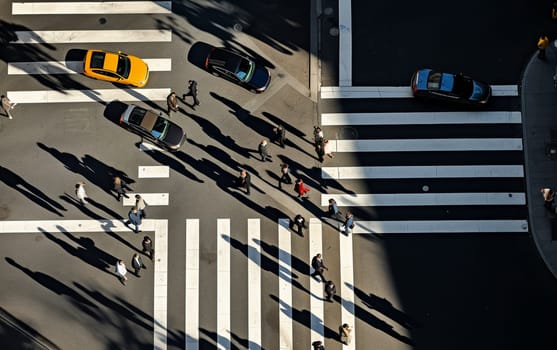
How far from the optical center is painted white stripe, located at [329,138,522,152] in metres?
34.8

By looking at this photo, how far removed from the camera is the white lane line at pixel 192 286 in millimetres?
32188

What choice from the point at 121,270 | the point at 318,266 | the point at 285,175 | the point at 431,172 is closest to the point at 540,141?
the point at 431,172

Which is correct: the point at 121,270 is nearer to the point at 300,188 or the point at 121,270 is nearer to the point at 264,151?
the point at 264,151

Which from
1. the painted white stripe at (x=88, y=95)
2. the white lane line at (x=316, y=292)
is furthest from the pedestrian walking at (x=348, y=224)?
the painted white stripe at (x=88, y=95)

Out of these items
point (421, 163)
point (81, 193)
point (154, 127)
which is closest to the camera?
point (81, 193)

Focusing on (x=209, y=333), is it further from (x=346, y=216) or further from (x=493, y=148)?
(x=493, y=148)

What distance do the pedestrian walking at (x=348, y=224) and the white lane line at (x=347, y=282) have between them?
0.25 m

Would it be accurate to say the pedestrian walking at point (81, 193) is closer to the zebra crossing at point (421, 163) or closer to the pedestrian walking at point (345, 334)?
the zebra crossing at point (421, 163)

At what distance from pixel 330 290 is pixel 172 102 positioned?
12.3m

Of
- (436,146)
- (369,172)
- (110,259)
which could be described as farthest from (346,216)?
(110,259)

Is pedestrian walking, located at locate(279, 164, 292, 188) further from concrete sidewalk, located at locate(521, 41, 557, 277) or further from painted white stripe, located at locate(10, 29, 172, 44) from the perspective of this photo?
concrete sidewalk, located at locate(521, 41, 557, 277)

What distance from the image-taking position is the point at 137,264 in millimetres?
31984

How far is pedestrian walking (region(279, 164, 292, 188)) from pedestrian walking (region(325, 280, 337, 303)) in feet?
18.0

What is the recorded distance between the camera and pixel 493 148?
34750 millimetres
